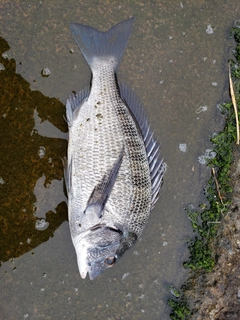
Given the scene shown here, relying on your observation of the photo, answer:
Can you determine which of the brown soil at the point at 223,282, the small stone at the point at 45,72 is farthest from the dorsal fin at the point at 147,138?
the brown soil at the point at 223,282

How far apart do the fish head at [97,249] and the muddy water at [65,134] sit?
52 cm

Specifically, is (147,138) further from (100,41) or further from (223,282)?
(223,282)

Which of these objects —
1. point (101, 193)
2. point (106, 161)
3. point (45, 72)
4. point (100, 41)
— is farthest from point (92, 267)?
point (100, 41)

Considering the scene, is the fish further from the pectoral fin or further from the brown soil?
the brown soil

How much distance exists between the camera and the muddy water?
9.63 feet

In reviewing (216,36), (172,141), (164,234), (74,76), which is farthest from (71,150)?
(216,36)

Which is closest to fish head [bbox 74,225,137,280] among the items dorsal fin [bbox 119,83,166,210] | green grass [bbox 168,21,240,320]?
dorsal fin [bbox 119,83,166,210]

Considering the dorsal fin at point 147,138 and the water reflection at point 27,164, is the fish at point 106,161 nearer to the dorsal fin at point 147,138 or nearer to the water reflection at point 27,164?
the dorsal fin at point 147,138

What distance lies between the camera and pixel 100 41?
2865 millimetres

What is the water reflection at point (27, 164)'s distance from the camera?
2.92m

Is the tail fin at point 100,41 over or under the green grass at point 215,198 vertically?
over

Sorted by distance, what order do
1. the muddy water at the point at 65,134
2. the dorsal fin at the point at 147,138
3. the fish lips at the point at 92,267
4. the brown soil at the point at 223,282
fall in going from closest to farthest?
the fish lips at the point at 92,267, the dorsal fin at the point at 147,138, the muddy water at the point at 65,134, the brown soil at the point at 223,282

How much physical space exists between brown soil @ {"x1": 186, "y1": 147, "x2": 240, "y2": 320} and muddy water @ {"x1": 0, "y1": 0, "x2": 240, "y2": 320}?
20 cm

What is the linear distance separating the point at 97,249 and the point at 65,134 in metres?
1.03
